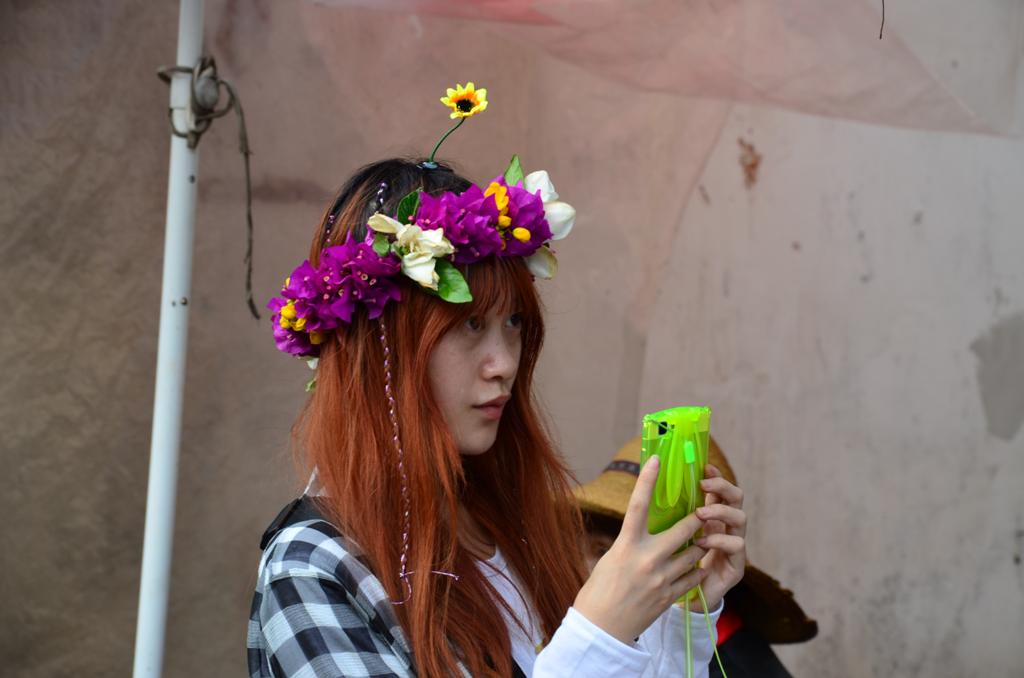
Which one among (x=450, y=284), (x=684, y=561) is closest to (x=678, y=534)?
(x=684, y=561)

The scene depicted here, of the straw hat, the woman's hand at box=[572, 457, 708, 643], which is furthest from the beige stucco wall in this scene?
the woman's hand at box=[572, 457, 708, 643]

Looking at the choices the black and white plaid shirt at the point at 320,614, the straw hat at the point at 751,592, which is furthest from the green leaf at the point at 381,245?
the straw hat at the point at 751,592

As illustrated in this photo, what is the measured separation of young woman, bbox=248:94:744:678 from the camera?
51.1 inches

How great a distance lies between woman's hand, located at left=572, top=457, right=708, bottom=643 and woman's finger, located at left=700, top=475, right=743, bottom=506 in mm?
114

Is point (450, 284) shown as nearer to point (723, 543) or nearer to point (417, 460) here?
point (417, 460)

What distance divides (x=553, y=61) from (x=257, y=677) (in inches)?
99.9

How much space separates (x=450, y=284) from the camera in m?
1.43

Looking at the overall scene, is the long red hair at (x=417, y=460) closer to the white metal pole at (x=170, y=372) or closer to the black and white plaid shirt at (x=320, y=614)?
the black and white plaid shirt at (x=320, y=614)

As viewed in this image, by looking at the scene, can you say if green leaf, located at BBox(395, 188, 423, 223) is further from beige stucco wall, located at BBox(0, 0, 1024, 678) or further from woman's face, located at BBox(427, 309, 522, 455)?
beige stucco wall, located at BBox(0, 0, 1024, 678)

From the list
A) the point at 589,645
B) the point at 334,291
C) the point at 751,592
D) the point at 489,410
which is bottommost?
the point at 751,592

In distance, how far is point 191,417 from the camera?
2852 millimetres

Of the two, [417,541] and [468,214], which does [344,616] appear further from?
[468,214]

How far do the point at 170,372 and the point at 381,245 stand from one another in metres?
0.99

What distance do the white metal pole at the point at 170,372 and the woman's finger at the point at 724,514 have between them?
4.10 ft
